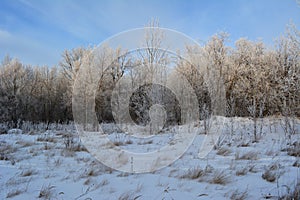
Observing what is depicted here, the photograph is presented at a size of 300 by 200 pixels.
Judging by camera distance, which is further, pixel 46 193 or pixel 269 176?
pixel 269 176

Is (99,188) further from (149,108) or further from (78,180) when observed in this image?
(149,108)

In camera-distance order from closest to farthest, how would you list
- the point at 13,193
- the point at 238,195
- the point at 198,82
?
the point at 238,195
the point at 13,193
the point at 198,82

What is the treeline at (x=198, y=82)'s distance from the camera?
10.6 m

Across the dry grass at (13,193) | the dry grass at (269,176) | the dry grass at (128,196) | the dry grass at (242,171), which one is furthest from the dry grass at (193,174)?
the dry grass at (13,193)

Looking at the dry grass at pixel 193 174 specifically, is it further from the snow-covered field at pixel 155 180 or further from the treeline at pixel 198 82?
the treeline at pixel 198 82

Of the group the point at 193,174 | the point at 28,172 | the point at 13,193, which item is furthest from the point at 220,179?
the point at 28,172

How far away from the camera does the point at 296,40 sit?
8.98 metres

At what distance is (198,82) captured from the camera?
39.0 ft

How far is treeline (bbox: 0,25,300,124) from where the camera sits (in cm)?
1063

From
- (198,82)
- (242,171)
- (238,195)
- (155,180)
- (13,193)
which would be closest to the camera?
(238,195)

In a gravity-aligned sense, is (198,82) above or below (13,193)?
above

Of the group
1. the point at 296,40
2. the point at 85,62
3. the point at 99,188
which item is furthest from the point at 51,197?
the point at 85,62

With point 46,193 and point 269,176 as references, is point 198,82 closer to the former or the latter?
point 269,176

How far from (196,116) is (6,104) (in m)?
18.5
